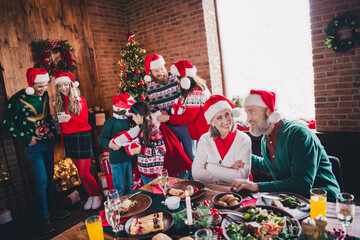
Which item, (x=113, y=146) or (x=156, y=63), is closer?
(x=113, y=146)

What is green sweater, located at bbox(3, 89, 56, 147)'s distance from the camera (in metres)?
2.86

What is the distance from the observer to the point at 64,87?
3.06 m

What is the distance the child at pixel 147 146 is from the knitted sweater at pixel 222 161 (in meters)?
0.50

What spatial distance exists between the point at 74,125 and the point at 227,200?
2420 millimetres

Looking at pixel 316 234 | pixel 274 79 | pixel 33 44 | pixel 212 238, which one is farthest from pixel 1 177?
pixel 274 79

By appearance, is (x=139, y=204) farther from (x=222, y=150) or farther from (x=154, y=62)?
(x=154, y=62)

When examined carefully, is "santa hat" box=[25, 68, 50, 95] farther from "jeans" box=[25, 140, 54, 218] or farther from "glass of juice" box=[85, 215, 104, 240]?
"glass of juice" box=[85, 215, 104, 240]

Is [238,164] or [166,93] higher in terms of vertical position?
[166,93]

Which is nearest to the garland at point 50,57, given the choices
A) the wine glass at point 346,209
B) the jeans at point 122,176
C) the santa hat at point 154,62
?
the santa hat at point 154,62

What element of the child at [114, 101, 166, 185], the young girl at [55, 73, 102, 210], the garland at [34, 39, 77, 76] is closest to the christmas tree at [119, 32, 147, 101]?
the garland at [34, 39, 77, 76]

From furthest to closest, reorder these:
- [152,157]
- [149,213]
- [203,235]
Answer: [152,157]
[149,213]
[203,235]

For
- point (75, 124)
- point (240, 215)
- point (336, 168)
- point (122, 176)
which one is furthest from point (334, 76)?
point (75, 124)

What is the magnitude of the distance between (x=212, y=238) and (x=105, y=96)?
13.4 ft

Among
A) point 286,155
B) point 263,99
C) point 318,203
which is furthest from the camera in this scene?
point 263,99
